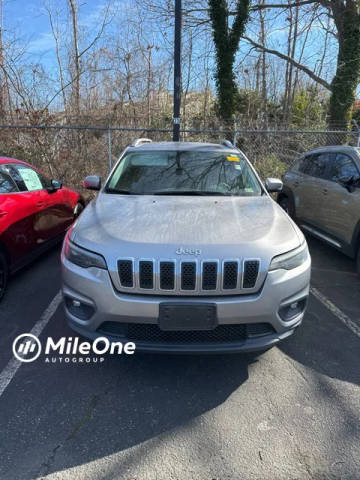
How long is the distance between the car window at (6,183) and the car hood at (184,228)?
1.49 meters

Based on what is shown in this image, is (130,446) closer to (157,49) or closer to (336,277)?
(336,277)

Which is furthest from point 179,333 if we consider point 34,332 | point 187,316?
point 34,332

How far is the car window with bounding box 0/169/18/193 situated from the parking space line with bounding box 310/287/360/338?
154 inches

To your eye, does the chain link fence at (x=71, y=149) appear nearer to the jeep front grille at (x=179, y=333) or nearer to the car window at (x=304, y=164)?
the car window at (x=304, y=164)

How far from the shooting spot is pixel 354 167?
473 cm

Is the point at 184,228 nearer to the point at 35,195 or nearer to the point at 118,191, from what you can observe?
the point at 118,191

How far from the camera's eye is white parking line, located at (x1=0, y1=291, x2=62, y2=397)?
8.66 ft

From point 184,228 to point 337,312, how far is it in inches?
87.7

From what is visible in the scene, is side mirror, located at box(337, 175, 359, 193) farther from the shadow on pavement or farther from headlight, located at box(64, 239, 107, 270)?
headlight, located at box(64, 239, 107, 270)

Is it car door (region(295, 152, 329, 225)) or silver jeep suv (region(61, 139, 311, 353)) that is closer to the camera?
silver jeep suv (region(61, 139, 311, 353))

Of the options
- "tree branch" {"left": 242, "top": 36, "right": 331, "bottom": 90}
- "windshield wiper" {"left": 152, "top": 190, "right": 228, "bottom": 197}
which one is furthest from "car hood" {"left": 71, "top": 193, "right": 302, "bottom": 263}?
"tree branch" {"left": 242, "top": 36, "right": 331, "bottom": 90}

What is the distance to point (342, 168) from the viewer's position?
16.5 feet

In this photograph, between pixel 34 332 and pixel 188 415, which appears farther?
pixel 34 332

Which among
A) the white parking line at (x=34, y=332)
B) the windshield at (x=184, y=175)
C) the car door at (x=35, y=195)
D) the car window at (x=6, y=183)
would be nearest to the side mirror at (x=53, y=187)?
the car door at (x=35, y=195)
